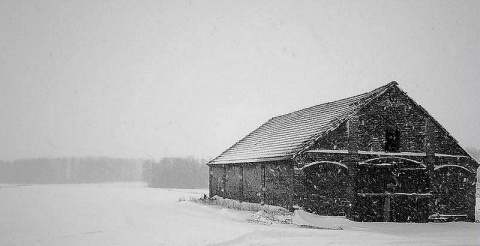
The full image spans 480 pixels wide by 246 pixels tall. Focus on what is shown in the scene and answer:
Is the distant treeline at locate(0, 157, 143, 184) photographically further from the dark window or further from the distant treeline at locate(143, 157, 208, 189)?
the dark window

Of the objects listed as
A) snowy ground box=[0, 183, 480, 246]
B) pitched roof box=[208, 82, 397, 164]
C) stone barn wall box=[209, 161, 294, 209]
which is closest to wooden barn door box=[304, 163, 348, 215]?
snowy ground box=[0, 183, 480, 246]

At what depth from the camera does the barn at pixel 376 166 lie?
2602 centimetres

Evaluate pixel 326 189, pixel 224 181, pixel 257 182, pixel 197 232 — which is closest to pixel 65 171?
pixel 224 181

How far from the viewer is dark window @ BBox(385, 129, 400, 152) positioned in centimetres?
2747

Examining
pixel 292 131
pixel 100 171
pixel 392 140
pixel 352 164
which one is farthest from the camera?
pixel 100 171

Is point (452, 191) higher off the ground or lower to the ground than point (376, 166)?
lower

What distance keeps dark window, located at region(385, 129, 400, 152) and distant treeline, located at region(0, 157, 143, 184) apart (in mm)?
133612

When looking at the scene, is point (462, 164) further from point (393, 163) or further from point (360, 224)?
point (360, 224)

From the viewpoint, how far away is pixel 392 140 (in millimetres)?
27547

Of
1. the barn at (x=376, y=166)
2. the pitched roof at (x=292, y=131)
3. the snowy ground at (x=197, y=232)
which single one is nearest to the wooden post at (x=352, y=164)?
the barn at (x=376, y=166)

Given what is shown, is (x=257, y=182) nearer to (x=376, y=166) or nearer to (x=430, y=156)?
(x=376, y=166)

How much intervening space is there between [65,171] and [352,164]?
166857 millimetres

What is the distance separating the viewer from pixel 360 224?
80.1 feet

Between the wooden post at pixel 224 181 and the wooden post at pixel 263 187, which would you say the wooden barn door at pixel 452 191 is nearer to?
the wooden post at pixel 263 187
